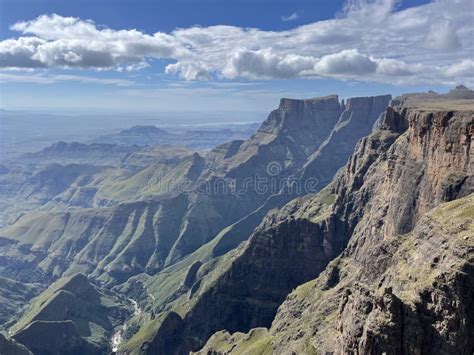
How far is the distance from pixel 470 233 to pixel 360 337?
39025 millimetres

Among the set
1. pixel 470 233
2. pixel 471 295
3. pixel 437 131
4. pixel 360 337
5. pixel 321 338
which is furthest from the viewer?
pixel 437 131

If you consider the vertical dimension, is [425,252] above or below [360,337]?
above

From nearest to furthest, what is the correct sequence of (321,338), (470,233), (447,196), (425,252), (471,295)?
(471,295), (470,233), (425,252), (321,338), (447,196)

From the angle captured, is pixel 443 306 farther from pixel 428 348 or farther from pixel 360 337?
pixel 360 337

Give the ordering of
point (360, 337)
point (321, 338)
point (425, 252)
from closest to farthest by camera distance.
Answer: point (360, 337)
point (425, 252)
point (321, 338)

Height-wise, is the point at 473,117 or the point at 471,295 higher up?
the point at 473,117

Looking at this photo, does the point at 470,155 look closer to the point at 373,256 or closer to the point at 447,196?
the point at 447,196

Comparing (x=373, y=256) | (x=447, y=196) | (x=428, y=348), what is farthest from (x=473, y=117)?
(x=428, y=348)

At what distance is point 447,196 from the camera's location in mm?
185625

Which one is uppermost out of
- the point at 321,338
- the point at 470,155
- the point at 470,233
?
the point at 470,155

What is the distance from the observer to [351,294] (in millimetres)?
129375

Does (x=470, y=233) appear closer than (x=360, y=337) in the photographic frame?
No

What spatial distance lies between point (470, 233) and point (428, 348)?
32989mm

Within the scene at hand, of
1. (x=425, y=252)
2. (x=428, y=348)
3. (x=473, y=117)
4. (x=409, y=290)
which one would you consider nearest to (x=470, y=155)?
(x=473, y=117)
